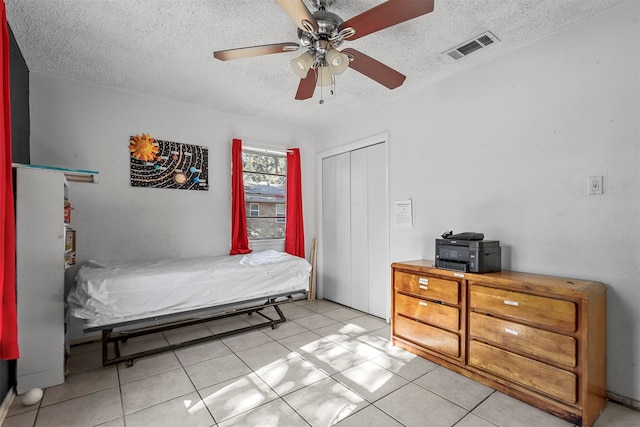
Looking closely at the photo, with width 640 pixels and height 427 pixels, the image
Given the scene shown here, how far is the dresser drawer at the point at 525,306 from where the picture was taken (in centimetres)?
192

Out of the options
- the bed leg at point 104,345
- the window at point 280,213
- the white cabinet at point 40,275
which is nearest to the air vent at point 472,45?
the window at point 280,213

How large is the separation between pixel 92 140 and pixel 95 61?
901 mm

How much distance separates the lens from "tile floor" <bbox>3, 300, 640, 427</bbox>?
1934 millimetres

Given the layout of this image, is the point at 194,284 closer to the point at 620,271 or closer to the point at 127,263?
the point at 127,263

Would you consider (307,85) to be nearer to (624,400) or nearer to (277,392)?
(277,392)

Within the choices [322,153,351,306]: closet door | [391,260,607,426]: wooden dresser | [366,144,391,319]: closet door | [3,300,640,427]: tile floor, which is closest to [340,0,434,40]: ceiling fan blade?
[391,260,607,426]: wooden dresser

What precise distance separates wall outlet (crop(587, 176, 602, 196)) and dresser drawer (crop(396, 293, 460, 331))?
52.8 inches

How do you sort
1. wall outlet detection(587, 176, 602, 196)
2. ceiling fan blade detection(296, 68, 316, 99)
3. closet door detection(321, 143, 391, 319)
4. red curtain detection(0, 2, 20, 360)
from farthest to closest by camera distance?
closet door detection(321, 143, 391, 319) < ceiling fan blade detection(296, 68, 316, 99) < wall outlet detection(587, 176, 602, 196) < red curtain detection(0, 2, 20, 360)

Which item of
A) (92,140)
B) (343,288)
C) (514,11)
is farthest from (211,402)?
(514,11)

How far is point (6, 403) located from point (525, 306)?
368 cm

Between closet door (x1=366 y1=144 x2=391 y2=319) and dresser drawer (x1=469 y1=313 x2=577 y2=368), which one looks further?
closet door (x1=366 y1=144 x2=391 y2=319)

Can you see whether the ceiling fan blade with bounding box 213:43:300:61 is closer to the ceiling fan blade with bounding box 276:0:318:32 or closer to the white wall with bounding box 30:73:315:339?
the ceiling fan blade with bounding box 276:0:318:32

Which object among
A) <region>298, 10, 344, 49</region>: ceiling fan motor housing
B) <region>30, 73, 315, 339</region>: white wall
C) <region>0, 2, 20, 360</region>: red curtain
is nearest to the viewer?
<region>0, 2, 20, 360</region>: red curtain

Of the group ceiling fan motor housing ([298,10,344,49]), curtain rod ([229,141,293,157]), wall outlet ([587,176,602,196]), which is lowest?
wall outlet ([587,176,602,196])
